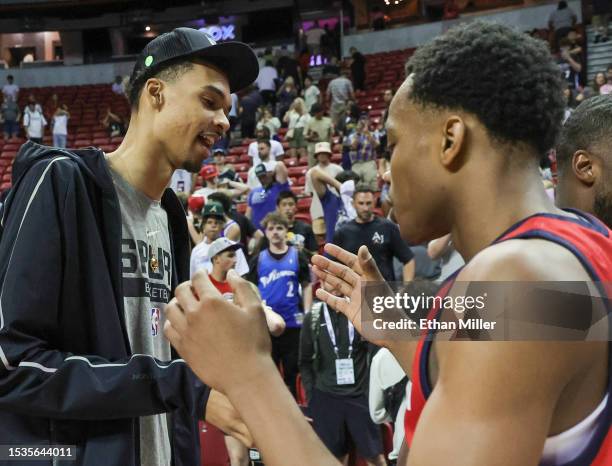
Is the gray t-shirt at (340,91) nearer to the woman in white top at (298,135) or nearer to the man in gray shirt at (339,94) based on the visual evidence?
the man in gray shirt at (339,94)

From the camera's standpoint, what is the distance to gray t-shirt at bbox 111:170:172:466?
2215 mm

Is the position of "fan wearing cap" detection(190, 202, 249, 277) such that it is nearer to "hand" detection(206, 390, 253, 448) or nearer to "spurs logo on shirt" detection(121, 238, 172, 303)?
"spurs logo on shirt" detection(121, 238, 172, 303)

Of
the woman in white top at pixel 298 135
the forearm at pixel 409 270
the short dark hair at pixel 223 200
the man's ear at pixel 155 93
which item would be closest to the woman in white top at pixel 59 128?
the woman in white top at pixel 298 135

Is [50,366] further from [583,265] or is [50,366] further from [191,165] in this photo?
[583,265]

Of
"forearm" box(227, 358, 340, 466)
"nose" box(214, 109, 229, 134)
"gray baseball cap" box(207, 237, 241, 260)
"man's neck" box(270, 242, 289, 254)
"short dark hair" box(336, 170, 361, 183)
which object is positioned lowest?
"man's neck" box(270, 242, 289, 254)

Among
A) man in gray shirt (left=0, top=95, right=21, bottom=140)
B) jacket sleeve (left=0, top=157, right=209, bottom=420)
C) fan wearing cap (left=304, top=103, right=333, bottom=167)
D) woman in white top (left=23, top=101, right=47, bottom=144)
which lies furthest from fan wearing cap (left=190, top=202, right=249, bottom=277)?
man in gray shirt (left=0, top=95, right=21, bottom=140)

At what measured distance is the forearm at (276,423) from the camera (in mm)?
1208

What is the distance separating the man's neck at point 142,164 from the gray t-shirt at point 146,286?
0.10 feet

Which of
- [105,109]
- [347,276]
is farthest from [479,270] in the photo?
[105,109]

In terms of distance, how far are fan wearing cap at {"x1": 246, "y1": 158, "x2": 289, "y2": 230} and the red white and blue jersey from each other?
7541 mm

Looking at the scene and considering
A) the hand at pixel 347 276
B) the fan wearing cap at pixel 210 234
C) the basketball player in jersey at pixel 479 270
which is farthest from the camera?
the fan wearing cap at pixel 210 234

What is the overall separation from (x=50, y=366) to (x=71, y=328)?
147 mm

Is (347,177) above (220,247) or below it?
above

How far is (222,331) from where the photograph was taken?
125cm
